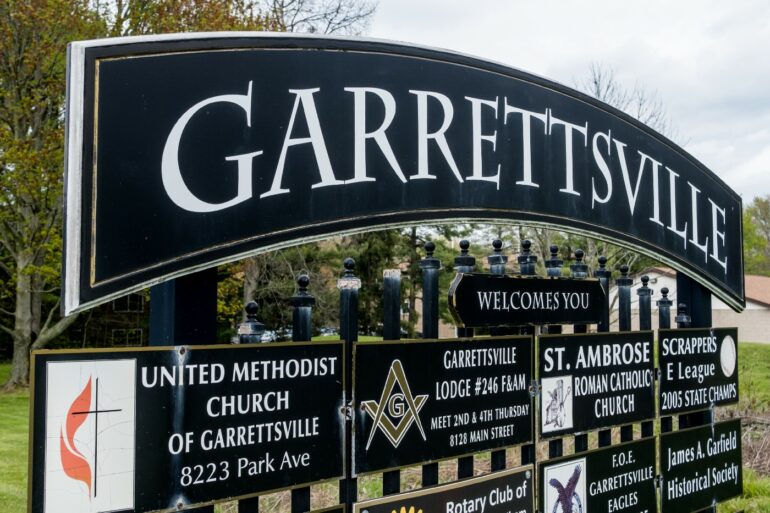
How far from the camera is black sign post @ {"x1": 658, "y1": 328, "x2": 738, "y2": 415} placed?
4926mm

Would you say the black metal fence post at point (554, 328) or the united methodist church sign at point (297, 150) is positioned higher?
the united methodist church sign at point (297, 150)

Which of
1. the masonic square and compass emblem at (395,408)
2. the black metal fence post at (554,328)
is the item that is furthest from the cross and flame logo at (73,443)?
the black metal fence post at (554,328)

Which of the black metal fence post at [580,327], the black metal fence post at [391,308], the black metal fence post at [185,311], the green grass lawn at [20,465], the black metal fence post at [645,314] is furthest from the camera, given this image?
the green grass lawn at [20,465]

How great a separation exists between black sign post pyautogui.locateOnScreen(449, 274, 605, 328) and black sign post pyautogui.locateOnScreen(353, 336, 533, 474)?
0.12 metres

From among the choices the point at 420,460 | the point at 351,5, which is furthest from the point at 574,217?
the point at 351,5

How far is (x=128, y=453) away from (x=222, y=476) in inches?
14.2

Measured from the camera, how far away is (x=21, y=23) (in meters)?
16.8

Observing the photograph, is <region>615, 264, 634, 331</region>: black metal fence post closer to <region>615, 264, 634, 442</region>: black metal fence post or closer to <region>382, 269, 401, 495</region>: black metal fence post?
<region>615, 264, 634, 442</region>: black metal fence post

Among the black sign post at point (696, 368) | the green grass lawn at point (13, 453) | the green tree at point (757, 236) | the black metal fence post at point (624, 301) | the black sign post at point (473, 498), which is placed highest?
the green tree at point (757, 236)

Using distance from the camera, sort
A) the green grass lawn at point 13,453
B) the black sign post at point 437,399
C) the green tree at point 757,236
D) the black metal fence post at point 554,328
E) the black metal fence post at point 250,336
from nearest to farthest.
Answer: the black metal fence post at point 250,336 → the black sign post at point 437,399 → the black metal fence post at point 554,328 → the green grass lawn at point 13,453 → the green tree at point 757,236

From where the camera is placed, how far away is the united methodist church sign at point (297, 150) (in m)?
2.42

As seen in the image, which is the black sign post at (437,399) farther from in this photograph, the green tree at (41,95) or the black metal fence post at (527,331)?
the green tree at (41,95)

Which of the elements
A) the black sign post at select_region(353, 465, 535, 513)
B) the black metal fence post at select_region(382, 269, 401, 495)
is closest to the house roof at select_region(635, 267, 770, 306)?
the black sign post at select_region(353, 465, 535, 513)

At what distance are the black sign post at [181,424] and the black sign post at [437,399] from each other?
0.18 m
